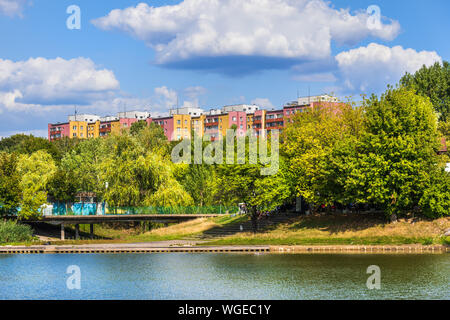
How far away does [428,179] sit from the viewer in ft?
217

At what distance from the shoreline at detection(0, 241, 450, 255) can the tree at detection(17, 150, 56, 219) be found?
15.0 m

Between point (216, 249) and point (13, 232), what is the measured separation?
29.6 m

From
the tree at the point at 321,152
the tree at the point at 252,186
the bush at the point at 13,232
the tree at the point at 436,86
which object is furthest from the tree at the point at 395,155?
the tree at the point at 436,86

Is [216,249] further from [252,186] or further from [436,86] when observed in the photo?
[436,86]

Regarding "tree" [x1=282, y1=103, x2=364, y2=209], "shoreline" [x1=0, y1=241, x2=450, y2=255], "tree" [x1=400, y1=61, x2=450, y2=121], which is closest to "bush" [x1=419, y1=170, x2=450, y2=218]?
"shoreline" [x1=0, y1=241, x2=450, y2=255]

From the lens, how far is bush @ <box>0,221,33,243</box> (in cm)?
7538

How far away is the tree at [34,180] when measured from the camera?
83312 millimetres

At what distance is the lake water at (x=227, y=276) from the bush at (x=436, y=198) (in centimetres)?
1049

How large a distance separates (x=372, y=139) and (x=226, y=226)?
23783 millimetres

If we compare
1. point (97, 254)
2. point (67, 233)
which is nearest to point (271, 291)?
point (97, 254)

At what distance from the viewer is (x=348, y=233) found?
2687 inches

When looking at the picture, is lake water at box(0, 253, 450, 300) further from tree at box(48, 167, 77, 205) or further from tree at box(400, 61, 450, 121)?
tree at box(400, 61, 450, 121)

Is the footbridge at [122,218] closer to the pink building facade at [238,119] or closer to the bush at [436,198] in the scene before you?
the bush at [436,198]
